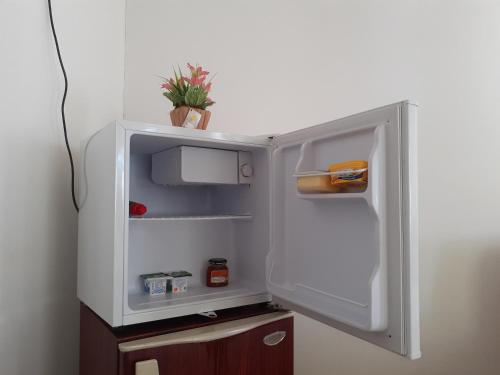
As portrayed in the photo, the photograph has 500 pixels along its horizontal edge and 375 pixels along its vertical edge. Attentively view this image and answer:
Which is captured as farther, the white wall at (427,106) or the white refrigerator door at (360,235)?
the white wall at (427,106)

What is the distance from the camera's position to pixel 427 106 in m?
1.93

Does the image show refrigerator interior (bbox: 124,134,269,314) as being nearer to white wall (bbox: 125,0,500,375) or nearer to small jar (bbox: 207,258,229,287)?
small jar (bbox: 207,258,229,287)

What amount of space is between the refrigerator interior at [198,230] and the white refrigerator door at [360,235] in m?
0.16

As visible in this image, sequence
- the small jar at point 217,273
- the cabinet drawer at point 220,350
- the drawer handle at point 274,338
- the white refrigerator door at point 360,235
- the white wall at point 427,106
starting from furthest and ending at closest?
the white wall at point 427,106
the small jar at point 217,273
the drawer handle at point 274,338
the cabinet drawer at point 220,350
the white refrigerator door at point 360,235

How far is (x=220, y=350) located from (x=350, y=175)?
0.61m

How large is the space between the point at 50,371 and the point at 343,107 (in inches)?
69.8

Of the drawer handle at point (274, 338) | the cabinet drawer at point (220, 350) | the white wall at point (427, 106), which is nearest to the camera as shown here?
the cabinet drawer at point (220, 350)

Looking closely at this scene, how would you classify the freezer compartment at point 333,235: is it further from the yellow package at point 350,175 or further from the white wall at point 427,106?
the white wall at point 427,106

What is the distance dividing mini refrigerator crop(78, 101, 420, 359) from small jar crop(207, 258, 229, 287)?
3 cm

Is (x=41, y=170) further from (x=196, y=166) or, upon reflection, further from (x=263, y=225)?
(x=263, y=225)

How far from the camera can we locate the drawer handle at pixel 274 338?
1.07 meters

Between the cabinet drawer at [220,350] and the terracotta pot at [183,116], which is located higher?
the terracotta pot at [183,116]

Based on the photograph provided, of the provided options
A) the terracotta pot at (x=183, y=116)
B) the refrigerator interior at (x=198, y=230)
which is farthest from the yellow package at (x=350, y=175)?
the terracotta pot at (x=183, y=116)

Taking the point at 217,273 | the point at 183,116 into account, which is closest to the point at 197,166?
the point at 183,116
